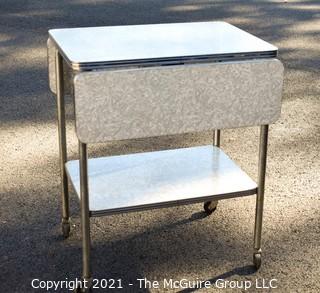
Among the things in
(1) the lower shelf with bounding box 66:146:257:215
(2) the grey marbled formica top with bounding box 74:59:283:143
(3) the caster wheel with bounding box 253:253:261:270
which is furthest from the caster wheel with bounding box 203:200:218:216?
(2) the grey marbled formica top with bounding box 74:59:283:143

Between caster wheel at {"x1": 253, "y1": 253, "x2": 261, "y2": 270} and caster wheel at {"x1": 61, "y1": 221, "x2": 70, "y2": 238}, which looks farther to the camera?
caster wheel at {"x1": 61, "y1": 221, "x2": 70, "y2": 238}

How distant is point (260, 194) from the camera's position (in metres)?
2.40

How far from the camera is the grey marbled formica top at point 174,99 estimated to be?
80.0 inches

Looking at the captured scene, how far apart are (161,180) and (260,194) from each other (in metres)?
0.34

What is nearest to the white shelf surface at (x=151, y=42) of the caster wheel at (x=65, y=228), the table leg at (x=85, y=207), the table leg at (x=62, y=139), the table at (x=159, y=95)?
the table at (x=159, y=95)

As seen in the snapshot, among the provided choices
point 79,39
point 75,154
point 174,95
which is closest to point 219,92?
point 174,95

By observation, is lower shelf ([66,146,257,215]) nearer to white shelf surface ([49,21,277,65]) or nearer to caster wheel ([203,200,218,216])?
caster wheel ([203,200,218,216])

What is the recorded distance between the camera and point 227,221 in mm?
2781

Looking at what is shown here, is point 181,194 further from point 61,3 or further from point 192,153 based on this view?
point 61,3

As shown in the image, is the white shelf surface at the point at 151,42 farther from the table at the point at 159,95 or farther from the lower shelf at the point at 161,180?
the lower shelf at the point at 161,180

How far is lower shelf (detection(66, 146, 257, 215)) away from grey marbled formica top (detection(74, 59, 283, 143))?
0.27m

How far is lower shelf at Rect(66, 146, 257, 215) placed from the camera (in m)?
2.30

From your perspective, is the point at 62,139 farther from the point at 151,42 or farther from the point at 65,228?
the point at 151,42

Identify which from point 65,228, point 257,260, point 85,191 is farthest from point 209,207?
point 85,191
